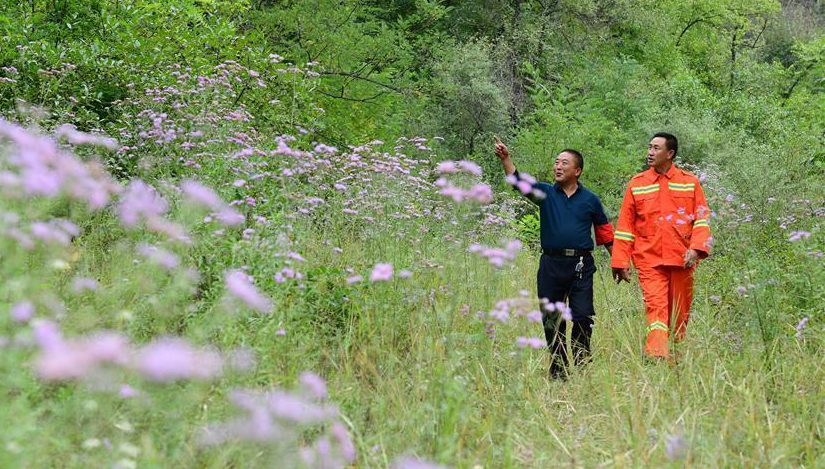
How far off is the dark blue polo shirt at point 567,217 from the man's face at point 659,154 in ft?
1.77

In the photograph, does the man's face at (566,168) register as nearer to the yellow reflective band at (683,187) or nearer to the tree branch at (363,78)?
the yellow reflective band at (683,187)

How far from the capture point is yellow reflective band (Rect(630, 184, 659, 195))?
18.4 feet

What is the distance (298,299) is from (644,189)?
9.77 feet

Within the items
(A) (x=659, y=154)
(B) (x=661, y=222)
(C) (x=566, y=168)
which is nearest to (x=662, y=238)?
(B) (x=661, y=222)

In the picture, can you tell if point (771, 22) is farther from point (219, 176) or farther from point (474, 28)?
point (219, 176)

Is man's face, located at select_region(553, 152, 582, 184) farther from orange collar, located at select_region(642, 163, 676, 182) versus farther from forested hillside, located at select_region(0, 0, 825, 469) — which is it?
forested hillside, located at select_region(0, 0, 825, 469)

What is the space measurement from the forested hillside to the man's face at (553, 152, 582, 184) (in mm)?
833

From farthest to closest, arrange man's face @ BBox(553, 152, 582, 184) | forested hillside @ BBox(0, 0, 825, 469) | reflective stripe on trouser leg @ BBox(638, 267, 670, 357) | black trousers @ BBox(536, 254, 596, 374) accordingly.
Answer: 1. man's face @ BBox(553, 152, 582, 184)
2. black trousers @ BBox(536, 254, 596, 374)
3. reflective stripe on trouser leg @ BBox(638, 267, 670, 357)
4. forested hillside @ BBox(0, 0, 825, 469)

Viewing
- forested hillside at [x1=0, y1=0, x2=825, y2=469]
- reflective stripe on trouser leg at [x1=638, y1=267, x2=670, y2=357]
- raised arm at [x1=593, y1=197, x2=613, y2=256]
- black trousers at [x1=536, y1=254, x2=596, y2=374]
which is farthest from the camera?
raised arm at [x1=593, y1=197, x2=613, y2=256]

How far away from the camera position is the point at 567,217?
17.8ft

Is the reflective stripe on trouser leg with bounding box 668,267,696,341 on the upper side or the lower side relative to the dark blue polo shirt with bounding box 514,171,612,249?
lower

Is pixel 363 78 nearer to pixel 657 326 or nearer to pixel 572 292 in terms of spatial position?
pixel 572 292

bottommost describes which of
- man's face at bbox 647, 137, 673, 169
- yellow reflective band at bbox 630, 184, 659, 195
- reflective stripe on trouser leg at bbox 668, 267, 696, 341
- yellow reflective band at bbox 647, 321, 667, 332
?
yellow reflective band at bbox 647, 321, 667, 332

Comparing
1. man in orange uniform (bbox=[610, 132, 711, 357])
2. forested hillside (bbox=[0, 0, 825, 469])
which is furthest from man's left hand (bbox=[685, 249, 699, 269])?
forested hillside (bbox=[0, 0, 825, 469])
